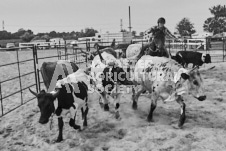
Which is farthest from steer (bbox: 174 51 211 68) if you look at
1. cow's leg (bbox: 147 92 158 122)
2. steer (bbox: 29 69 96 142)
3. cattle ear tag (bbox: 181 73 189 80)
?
steer (bbox: 29 69 96 142)

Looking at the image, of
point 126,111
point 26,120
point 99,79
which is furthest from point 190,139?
point 26,120

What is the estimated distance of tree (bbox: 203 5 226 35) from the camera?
4122 centimetres

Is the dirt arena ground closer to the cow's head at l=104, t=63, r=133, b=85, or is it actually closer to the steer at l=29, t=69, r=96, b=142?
the steer at l=29, t=69, r=96, b=142

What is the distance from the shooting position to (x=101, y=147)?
3.53 meters

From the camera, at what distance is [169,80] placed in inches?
161

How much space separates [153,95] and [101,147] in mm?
1430

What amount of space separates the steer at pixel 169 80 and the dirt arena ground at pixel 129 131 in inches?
14.4

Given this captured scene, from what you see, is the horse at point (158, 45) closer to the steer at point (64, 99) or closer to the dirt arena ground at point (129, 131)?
the dirt arena ground at point (129, 131)

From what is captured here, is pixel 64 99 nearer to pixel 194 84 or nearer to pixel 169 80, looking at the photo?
pixel 169 80

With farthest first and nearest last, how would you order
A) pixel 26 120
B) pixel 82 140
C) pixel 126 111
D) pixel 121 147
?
pixel 126 111 → pixel 26 120 → pixel 82 140 → pixel 121 147

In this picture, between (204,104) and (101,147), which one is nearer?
(101,147)

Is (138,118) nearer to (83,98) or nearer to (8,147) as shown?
(83,98)

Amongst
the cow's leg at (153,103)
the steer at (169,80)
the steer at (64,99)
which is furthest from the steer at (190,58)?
the steer at (64,99)

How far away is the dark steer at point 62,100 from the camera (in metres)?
3.30
